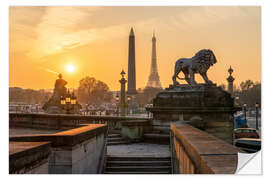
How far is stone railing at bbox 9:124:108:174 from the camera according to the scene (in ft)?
9.80

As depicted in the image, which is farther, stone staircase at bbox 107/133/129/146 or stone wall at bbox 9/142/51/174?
stone staircase at bbox 107/133/129/146

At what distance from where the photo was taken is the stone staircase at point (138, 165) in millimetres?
6344

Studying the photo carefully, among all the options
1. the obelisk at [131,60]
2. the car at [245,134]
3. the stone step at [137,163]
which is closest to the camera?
the stone step at [137,163]

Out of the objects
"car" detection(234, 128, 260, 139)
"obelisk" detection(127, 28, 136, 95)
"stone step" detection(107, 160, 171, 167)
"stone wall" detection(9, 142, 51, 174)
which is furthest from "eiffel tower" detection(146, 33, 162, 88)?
"stone wall" detection(9, 142, 51, 174)

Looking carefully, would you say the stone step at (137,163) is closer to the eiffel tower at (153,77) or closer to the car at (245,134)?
the car at (245,134)

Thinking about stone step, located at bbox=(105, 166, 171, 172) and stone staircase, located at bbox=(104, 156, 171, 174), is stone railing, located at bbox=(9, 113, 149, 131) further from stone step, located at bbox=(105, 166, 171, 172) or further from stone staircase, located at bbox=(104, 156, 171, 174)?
stone step, located at bbox=(105, 166, 171, 172)

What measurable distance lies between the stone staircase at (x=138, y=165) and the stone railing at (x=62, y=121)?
3.97 metres

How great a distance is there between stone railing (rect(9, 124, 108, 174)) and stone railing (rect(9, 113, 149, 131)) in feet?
15.0

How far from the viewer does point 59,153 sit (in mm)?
4145

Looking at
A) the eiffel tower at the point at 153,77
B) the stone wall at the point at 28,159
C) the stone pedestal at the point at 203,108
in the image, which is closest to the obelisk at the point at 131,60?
the stone pedestal at the point at 203,108

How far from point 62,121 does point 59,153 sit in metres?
7.41
